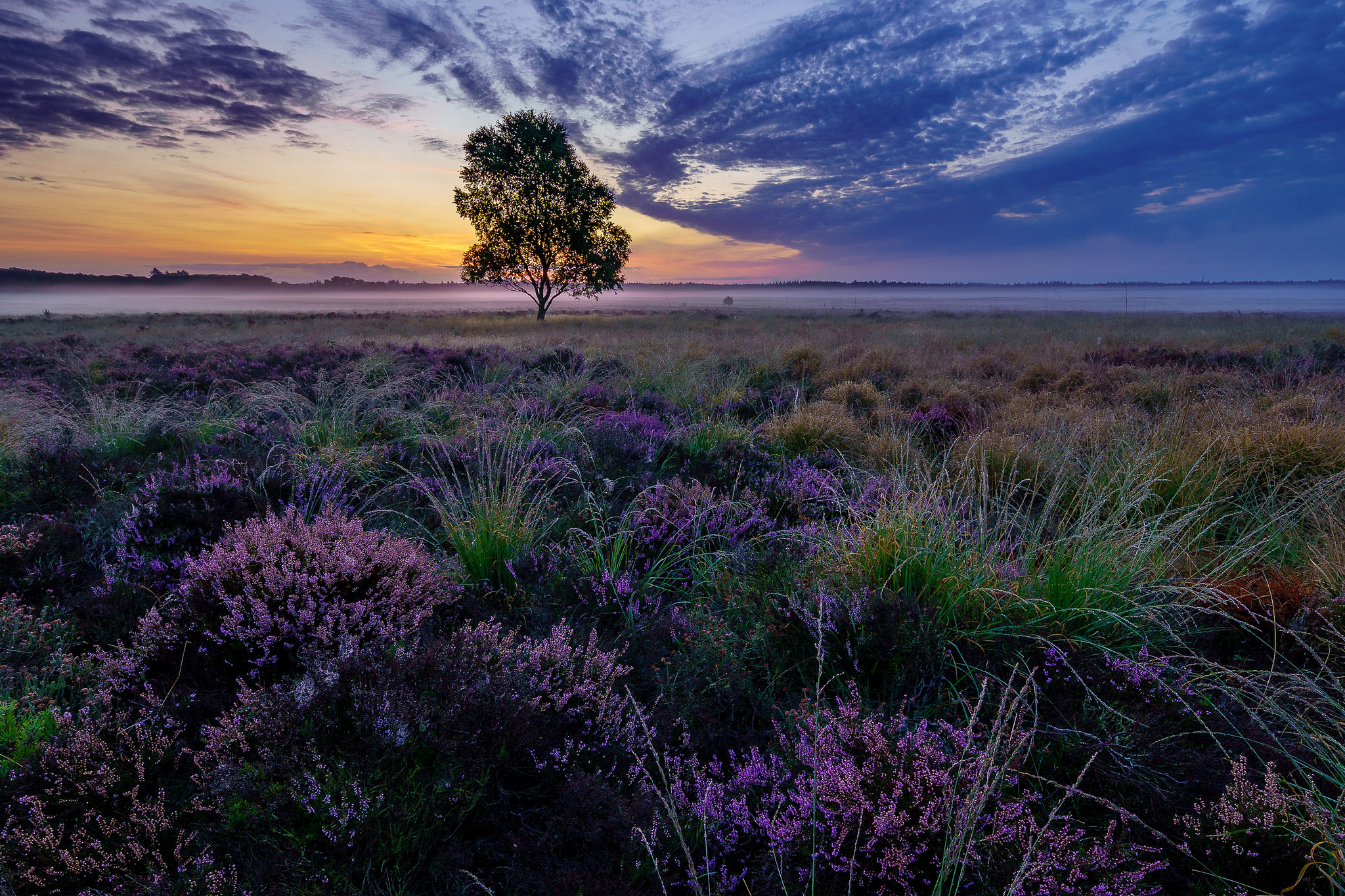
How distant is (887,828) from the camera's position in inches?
62.7

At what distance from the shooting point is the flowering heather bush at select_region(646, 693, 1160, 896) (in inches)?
60.6

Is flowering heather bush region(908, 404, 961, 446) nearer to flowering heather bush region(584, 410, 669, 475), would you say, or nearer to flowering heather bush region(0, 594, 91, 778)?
flowering heather bush region(584, 410, 669, 475)

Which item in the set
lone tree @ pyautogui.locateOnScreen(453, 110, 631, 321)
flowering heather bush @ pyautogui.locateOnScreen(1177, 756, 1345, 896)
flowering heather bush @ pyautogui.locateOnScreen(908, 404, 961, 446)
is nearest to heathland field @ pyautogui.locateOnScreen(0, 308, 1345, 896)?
flowering heather bush @ pyautogui.locateOnScreen(1177, 756, 1345, 896)

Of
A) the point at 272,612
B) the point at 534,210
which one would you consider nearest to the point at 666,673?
the point at 272,612

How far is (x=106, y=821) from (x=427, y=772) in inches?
36.8

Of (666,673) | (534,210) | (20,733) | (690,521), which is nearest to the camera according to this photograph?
(20,733)

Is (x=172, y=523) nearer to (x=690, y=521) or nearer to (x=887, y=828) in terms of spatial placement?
(x=690, y=521)

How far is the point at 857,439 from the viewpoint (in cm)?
619

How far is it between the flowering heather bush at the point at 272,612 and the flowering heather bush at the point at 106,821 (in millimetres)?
345

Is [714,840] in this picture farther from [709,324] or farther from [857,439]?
[709,324]

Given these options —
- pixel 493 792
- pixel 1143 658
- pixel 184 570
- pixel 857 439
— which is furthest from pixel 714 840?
pixel 857 439

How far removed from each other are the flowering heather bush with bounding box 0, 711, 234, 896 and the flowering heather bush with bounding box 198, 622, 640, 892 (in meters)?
0.13

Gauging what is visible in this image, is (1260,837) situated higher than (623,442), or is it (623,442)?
(623,442)

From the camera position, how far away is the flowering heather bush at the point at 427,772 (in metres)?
1.69
